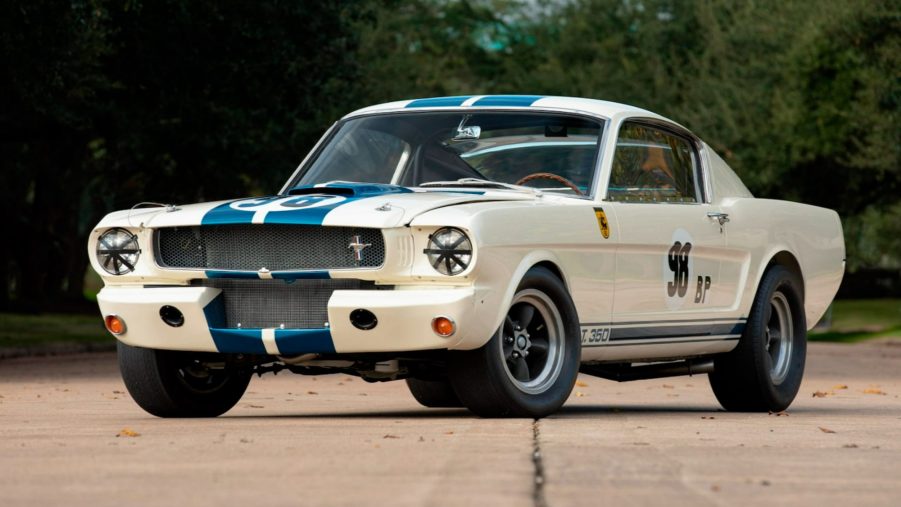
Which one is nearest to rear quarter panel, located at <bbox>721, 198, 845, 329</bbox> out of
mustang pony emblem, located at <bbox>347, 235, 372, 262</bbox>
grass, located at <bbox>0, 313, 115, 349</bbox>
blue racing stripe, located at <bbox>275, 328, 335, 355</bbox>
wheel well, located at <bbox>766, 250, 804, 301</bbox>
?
wheel well, located at <bbox>766, 250, 804, 301</bbox>

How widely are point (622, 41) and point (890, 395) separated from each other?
36556 millimetres

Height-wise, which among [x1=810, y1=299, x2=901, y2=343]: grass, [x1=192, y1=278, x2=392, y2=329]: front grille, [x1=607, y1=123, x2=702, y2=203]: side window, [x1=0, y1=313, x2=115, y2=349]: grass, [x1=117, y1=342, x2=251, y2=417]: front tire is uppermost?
[x1=607, y1=123, x2=702, y2=203]: side window

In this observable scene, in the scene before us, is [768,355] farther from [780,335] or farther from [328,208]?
[328,208]

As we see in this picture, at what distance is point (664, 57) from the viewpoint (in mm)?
48469

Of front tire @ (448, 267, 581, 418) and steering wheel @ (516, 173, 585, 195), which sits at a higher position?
steering wheel @ (516, 173, 585, 195)

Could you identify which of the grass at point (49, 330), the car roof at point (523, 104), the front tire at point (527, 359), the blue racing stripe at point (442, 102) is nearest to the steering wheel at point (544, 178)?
the car roof at point (523, 104)

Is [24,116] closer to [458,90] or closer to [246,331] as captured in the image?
[246,331]

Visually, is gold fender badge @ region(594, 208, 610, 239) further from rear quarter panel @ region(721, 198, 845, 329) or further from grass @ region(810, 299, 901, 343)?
grass @ region(810, 299, 901, 343)

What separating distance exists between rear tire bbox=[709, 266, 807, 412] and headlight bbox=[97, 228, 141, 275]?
3.90m

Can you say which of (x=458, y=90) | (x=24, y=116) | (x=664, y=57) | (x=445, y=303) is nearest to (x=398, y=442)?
(x=445, y=303)

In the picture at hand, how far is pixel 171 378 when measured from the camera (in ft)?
31.5

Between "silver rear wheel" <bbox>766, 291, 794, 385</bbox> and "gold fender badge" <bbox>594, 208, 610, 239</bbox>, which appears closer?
"gold fender badge" <bbox>594, 208, 610, 239</bbox>

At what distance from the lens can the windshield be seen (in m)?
10.0

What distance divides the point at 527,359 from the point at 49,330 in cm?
2310
